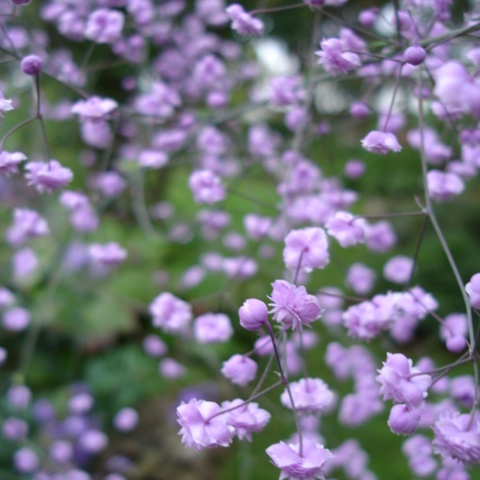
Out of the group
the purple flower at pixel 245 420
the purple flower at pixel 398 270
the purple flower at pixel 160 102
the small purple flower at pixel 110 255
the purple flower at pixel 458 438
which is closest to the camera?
the purple flower at pixel 458 438

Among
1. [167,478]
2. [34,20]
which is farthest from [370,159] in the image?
[167,478]

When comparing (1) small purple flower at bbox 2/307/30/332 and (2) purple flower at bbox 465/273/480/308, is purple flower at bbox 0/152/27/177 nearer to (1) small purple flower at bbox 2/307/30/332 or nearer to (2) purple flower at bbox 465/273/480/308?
(2) purple flower at bbox 465/273/480/308

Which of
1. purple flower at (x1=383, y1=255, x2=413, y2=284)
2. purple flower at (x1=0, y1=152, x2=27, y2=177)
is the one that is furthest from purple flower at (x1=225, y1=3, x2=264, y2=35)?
purple flower at (x1=383, y1=255, x2=413, y2=284)

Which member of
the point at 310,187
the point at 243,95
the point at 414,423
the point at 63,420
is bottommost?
the point at 243,95

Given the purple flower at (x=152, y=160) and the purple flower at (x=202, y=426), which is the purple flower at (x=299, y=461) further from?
the purple flower at (x=152, y=160)

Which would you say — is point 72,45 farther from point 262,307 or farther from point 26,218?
point 262,307

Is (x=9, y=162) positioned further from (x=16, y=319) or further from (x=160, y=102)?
(x=16, y=319)

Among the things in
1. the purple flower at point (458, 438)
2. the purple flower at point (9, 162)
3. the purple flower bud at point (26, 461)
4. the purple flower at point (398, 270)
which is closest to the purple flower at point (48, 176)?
the purple flower at point (9, 162)
